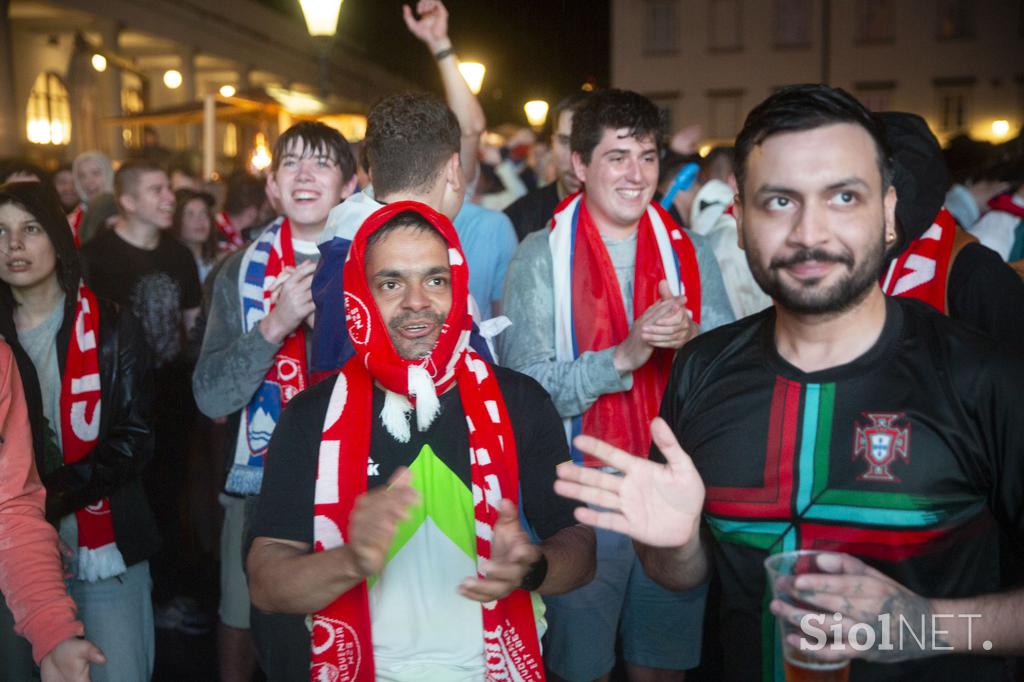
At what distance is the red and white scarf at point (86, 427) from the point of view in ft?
10.3

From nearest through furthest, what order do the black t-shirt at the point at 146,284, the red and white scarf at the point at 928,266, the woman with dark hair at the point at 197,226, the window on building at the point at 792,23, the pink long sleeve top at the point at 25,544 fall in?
the pink long sleeve top at the point at 25,544
the red and white scarf at the point at 928,266
the black t-shirt at the point at 146,284
the woman with dark hair at the point at 197,226
the window on building at the point at 792,23

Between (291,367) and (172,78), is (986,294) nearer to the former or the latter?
(291,367)

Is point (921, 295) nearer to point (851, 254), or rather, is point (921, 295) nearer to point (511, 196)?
point (851, 254)

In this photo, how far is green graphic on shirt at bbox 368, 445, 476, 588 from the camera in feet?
7.42

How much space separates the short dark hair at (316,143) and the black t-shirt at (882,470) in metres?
2.14

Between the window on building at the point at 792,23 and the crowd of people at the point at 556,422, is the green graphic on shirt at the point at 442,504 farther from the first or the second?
the window on building at the point at 792,23

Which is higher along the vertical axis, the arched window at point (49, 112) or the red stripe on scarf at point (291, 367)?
the arched window at point (49, 112)

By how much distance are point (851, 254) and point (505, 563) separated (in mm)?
939

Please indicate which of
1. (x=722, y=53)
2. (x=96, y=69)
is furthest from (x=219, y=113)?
(x=722, y=53)

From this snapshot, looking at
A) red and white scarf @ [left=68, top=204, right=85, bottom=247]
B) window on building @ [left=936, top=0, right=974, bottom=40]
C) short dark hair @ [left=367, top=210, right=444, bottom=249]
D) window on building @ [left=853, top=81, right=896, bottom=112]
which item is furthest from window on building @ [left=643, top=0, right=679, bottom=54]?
short dark hair @ [left=367, top=210, right=444, bottom=249]

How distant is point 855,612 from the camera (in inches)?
64.6

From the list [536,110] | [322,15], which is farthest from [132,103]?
[322,15]

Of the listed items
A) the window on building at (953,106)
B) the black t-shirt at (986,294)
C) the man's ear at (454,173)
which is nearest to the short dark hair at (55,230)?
the man's ear at (454,173)

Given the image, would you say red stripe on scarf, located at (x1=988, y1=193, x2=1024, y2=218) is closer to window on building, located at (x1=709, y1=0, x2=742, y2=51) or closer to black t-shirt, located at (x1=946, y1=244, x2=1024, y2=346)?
black t-shirt, located at (x1=946, y1=244, x2=1024, y2=346)
